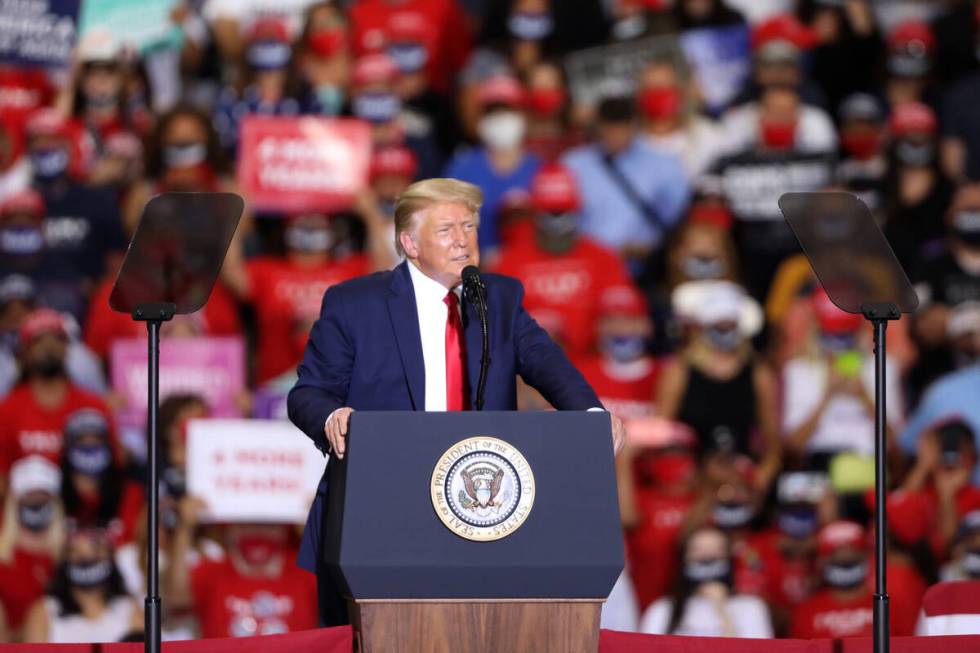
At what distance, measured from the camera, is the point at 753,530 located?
618 cm

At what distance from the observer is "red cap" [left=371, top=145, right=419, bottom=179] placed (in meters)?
6.67

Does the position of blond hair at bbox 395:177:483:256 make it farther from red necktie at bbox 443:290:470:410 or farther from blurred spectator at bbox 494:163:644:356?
blurred spectator at bbox 494:163:644:356

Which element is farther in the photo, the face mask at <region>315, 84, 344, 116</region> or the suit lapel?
the face mask at <region>315, 84, 344, 116</region>

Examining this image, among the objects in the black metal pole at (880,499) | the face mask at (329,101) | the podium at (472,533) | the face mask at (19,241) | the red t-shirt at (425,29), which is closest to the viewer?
the podium at (472,533)

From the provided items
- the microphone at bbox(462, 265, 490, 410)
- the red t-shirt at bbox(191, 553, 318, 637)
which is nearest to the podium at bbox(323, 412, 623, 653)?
the microphone at bbox(462, 265, 490, 410)

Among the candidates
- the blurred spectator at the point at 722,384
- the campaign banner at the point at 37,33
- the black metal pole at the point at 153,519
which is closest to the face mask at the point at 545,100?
the blurred spectator at the point at 722,384

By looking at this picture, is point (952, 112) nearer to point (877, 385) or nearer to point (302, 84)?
point (302, 84)

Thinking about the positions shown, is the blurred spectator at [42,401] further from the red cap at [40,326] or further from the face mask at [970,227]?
the face mask at [970,227]

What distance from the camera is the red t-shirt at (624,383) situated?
635 centimetres

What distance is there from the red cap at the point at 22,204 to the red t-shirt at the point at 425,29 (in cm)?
145

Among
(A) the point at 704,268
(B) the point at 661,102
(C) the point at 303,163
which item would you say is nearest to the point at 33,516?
(C) the point at 303,163

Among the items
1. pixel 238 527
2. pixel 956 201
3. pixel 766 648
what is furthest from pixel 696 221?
pixel 766 648

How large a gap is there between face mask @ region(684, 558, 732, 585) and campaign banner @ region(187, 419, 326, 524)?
4.53 ft

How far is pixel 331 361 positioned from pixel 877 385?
3.35ft
